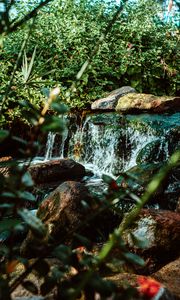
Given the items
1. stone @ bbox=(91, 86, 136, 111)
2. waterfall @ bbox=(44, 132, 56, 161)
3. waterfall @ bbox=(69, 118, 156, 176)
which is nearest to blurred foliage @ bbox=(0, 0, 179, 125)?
stone @ bbox=(91, 86, 136, 111)

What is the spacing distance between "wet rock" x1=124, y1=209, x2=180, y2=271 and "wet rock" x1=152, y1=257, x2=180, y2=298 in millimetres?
193

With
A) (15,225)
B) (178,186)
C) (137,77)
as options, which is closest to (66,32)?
(137,77)

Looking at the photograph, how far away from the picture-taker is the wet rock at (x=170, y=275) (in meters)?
3.23

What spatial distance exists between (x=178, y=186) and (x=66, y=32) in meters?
6.54

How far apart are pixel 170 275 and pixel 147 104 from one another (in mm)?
6336

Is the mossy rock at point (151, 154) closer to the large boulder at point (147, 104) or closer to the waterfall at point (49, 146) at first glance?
the large boulder at point (147, 104)

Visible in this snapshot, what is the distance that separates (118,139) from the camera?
28.5 ft

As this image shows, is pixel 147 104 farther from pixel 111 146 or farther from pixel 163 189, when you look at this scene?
pixel 163 189

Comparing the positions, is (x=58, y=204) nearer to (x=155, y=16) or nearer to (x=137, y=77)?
(x=137, y=77)

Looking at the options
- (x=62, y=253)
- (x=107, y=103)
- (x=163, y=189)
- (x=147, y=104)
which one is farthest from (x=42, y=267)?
(x=107, y=103)

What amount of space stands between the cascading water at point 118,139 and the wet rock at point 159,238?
3901mm

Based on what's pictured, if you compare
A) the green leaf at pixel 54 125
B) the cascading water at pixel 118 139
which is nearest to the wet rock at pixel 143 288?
the green leaf at pixel 54 125

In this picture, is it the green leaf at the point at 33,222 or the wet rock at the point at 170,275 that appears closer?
the green leaf at the point at 33,222

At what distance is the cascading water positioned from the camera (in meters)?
8.27
